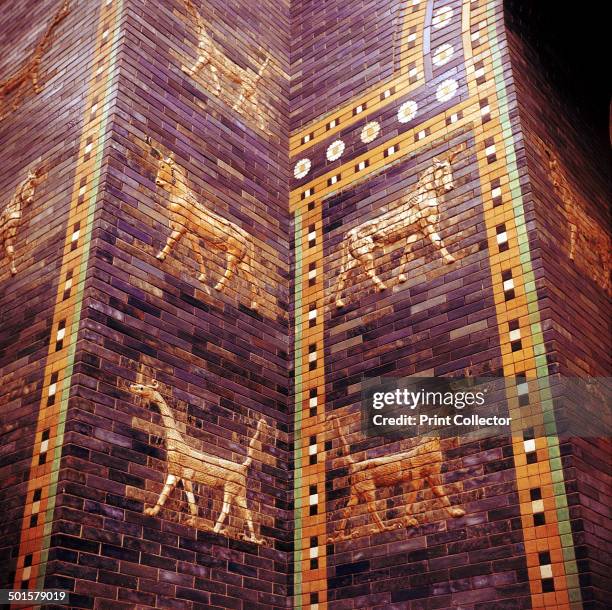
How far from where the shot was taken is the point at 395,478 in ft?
16.6

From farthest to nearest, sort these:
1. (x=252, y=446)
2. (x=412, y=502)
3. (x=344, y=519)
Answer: (x=252, y=446) < (x=344, y=519) < (x=412, y=502)

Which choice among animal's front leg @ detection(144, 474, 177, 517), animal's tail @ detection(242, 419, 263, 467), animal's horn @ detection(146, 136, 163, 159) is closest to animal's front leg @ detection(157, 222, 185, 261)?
animal's horn @ detection(146, 136, 163, 159)

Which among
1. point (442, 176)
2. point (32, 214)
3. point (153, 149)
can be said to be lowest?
point (32, 214)

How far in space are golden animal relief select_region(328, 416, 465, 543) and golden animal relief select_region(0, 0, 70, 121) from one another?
403cm

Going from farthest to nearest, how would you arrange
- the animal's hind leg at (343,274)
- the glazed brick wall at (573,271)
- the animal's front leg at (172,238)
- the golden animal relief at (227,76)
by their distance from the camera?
the golden animal relief at (227,76), the animal's hind leg at (343,274), the animal's front leg at (172,238), the glazed brick wall at (573,271)

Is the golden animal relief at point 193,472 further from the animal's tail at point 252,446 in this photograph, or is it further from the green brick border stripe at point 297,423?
the green brick border stripe at point 297,423

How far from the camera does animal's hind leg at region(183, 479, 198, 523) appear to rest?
194 inches

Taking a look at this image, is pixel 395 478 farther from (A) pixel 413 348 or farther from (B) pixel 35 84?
(B) pixel 35 84

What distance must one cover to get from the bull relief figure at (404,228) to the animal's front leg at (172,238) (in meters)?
1.19

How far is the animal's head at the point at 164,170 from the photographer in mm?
5737

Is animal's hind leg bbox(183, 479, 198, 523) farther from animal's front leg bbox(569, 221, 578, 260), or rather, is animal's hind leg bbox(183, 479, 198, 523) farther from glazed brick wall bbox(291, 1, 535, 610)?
animal's front leg bbox(569, 221, 578, 260)

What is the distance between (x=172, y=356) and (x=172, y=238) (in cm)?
85

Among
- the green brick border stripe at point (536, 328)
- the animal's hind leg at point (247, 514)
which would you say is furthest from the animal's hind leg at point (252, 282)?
the green brick border stripe at point (536, 328)

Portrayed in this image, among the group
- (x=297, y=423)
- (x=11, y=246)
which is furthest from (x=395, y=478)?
(x=11, y=246)
